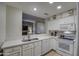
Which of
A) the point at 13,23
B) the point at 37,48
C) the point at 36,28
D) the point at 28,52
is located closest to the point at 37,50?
the point at 37,48

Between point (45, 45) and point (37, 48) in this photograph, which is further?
point (45, 45)

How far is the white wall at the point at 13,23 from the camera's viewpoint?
177cm

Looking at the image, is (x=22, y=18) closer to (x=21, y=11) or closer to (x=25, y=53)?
(x=21, y=11)

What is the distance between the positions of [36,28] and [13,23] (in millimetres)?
863

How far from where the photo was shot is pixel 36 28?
7.70 ft

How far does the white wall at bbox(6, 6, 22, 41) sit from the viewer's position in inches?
69.6

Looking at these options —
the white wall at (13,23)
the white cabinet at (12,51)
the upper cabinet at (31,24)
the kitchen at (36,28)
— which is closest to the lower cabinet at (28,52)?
the kitchen at (36,28)

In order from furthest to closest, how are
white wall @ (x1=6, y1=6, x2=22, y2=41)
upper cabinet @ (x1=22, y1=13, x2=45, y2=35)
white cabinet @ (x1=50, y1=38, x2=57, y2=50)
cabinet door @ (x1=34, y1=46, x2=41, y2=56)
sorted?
white cabinet @ (x1=50, y1=38, x2=57, y2=50)
upper cabinet @ (x1=22, y1=13, x2=45, y2=35)
cabinet door @ (x1=34, y1=46, x2=41, y2=56)
white wall @ (x1=6, y1=6, x2=22, y2=41)

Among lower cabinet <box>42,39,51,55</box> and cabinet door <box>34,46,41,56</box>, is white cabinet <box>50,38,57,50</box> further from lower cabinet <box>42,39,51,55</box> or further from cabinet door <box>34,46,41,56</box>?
cabinet door <box>34,46,41,56</box>

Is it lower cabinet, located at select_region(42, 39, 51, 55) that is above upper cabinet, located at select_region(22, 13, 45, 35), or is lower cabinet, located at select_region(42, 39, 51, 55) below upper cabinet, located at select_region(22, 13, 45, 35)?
below

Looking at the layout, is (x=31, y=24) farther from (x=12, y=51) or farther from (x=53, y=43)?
(x=53, y=43)

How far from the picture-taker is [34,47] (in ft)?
6.40

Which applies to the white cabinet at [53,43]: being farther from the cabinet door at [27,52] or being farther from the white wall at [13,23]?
the white wall at [13,23]

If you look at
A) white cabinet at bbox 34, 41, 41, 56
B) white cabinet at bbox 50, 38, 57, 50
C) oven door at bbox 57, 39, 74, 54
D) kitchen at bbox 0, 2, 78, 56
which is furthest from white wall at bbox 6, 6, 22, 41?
oven door at bbox 57, 39, 74, 54
